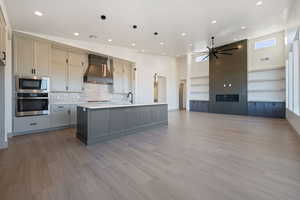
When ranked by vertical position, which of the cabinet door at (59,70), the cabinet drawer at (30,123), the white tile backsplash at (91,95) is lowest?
the cabinet drawer at (30,123)

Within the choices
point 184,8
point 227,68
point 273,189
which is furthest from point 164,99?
point 273,189

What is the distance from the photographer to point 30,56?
4.23 metres

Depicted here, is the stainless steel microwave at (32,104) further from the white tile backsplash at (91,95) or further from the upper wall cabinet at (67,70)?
the upper wall cabinet at (67,70)

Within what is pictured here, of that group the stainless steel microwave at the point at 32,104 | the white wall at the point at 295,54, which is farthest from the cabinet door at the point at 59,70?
the white wall at the point at 295,54

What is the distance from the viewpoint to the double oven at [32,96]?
4.03 meters

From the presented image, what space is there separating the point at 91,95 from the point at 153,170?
15.4 feet

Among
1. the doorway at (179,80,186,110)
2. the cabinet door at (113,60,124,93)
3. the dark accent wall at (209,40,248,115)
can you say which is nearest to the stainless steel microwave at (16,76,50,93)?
the cabinet door at (113,60,124,93)

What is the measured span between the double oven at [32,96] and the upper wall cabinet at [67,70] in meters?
0.33

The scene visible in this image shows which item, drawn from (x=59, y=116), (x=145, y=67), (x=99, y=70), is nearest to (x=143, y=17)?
(x=99, y=70)

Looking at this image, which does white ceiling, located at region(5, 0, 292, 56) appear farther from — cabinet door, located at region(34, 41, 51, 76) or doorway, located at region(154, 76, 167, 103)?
doorway, located at region(154, 76, 167, 103)

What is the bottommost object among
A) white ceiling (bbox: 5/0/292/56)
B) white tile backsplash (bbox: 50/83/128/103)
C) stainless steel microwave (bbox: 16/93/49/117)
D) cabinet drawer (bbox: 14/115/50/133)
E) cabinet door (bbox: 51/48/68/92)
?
cabinet drawer (bbox: 14/115/50/133)

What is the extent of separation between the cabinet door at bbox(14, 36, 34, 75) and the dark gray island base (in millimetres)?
2123

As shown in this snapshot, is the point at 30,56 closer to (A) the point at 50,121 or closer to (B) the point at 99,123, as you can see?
(A) the point at 50,121

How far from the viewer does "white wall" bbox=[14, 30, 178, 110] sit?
6038 millimetres
